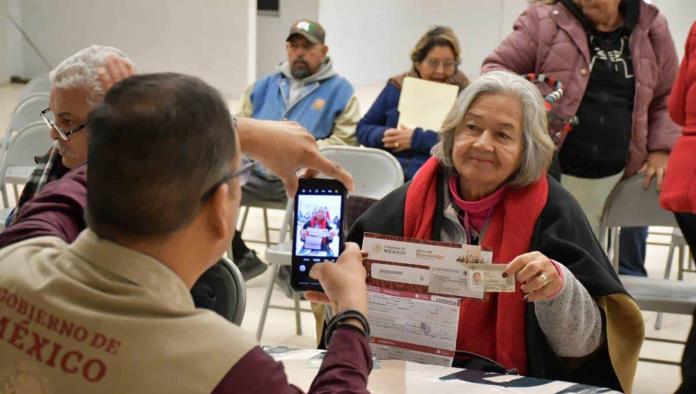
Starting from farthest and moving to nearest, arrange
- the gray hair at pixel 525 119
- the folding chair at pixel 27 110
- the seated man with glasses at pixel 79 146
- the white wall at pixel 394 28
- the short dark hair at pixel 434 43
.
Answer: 1. the white wall at pixel 394 28
2. the folding chair at pixel 27 110
3. the short dark hair at pixel 434 43
4. the gray hair at pixel 525 119
5. the seated man with glasses at pixel 79 146

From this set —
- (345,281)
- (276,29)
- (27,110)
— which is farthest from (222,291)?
(276,29)

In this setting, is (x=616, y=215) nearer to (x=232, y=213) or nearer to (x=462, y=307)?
(x=462, y=307)

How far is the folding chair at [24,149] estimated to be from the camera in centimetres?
565

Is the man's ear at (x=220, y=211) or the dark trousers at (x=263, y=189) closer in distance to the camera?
the man's ear at (x=220, y=211)

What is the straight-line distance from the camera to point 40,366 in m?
1.38

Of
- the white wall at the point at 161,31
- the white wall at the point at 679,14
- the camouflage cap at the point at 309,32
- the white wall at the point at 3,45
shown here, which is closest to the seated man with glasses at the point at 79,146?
the camouflage cap at the point at 309,32

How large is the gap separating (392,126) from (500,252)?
3.39 m

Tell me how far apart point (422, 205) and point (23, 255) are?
1.59m

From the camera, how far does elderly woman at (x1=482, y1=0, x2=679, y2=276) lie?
4570 millimetres

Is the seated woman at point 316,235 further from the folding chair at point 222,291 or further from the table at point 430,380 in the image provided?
the folding chair at point 222,291

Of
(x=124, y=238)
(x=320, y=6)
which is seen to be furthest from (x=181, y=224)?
(x=320, y=6)

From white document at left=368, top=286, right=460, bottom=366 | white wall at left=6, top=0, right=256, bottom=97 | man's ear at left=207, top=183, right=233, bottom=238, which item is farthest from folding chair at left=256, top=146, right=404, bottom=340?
white wall at left=6, top=0, right=256, bottom=97

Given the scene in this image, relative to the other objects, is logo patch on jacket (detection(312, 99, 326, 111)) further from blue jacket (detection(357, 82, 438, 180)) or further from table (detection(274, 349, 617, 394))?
table (detection(274, 349, 617, 394))

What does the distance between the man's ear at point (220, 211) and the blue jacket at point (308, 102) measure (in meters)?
4.80
